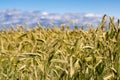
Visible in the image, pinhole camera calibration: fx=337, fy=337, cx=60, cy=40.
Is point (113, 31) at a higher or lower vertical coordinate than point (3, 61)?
higher

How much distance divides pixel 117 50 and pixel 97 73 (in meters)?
0.50

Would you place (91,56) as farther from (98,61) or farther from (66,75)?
(66,75)

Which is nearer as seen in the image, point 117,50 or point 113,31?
point 117,50

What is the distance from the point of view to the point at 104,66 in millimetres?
3811

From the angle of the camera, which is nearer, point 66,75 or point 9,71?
point 66,75

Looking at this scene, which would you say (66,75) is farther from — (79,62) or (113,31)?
(113,31)

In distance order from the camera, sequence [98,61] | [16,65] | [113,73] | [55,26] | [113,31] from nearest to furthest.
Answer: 1. [113,73]
2. [98,61]
3. [16,65]
4. [113,31]
5. [55,26]

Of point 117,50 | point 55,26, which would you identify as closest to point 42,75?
point 117,50

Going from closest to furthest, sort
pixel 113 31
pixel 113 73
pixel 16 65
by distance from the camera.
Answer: pixel 113 73, pixel 16 65, pixel 113 31

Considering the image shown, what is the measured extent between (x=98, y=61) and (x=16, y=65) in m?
1.16

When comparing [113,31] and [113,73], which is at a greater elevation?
[113,31]

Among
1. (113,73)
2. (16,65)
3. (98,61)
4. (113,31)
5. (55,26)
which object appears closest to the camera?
(113,73)

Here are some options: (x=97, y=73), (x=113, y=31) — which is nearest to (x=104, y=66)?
(x=97, y=73)

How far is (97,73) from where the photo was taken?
376 centimetres
